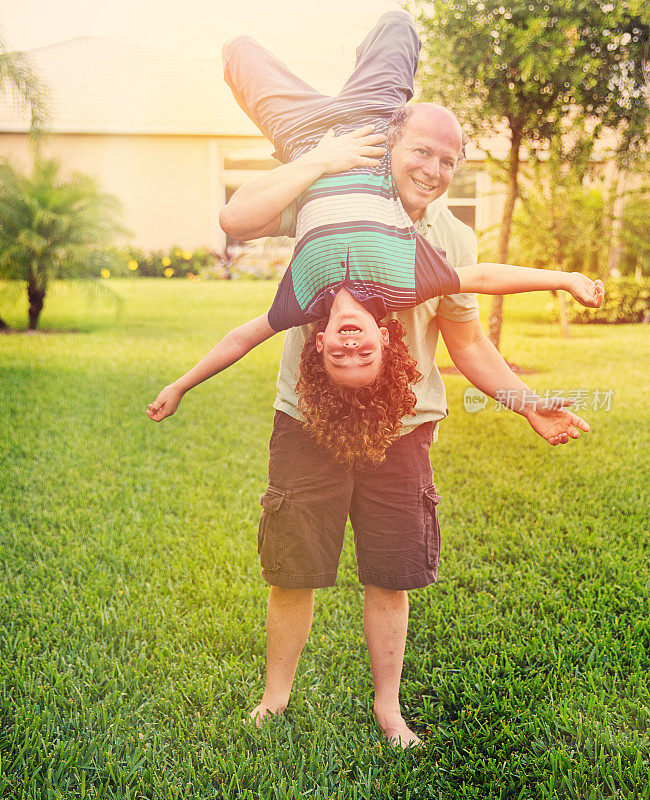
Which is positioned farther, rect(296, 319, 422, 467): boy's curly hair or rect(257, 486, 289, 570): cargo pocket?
rect(257, 486, 289, 570): cargo pocket

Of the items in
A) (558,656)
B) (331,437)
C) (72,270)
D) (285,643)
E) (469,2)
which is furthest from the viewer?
(72,270)

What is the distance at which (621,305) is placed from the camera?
549 cm

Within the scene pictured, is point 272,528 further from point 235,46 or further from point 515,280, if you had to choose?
point 235,46

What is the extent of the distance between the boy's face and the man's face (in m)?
0.24

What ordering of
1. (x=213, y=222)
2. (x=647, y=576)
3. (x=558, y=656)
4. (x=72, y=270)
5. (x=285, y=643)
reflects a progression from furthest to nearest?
(x=72, y=270) < (x=213, y=222) < (x=647, y=576) < (x=558, y=656) < (x=285, y=643)

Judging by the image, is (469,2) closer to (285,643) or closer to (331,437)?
(331,437)

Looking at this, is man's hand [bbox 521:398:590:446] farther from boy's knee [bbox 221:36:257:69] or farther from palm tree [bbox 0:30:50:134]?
palm tree [bbox 0:30:50:134]

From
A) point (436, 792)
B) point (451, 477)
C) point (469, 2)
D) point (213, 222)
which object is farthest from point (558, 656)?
point (213, 222)

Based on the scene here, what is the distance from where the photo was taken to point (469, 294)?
143cm

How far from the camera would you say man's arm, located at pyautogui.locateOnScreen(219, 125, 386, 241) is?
1.19 m

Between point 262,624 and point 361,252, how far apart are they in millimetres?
1409

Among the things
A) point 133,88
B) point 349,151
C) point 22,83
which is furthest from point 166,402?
point 133,88

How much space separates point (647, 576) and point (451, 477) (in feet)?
3.38

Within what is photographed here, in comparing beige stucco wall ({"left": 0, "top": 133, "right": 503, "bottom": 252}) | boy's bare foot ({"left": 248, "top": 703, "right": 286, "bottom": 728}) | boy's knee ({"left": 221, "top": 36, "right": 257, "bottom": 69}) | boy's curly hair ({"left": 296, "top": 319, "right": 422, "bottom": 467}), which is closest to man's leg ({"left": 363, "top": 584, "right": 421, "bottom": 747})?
boy's bare foot ({"left": 248, "top": 703, "right": 286, "bottom": 728})
